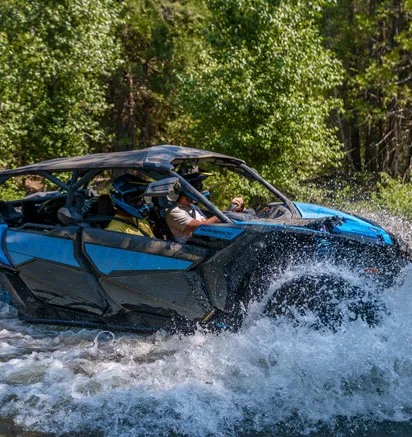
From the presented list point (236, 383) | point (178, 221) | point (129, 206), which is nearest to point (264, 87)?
point (129, 206)

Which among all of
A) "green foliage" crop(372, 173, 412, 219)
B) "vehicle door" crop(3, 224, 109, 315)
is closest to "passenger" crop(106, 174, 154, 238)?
"vehicle door" crop(3, 224, 109, 315)

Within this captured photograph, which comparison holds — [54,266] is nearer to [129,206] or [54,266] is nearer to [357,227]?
[129,206]

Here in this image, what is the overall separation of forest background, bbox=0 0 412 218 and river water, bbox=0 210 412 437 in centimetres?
655

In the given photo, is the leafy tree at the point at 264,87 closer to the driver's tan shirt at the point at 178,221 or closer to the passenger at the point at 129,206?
the passenger at the point at 129,206

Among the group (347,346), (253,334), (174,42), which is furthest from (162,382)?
(174,42)

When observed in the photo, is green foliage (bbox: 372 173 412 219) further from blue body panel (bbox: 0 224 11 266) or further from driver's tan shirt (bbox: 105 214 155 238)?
blue body panel (bbox: 0 224 11 266)

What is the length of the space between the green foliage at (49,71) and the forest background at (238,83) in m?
0.03

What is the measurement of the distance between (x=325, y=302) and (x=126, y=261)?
65.7 inches

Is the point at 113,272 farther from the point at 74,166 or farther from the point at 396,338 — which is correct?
the point at 396,338

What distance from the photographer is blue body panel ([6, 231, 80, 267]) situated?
5113 mm

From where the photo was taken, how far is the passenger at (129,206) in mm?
5199

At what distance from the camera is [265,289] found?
4.63m

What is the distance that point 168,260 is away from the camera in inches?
185

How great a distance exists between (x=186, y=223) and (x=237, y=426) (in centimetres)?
184
